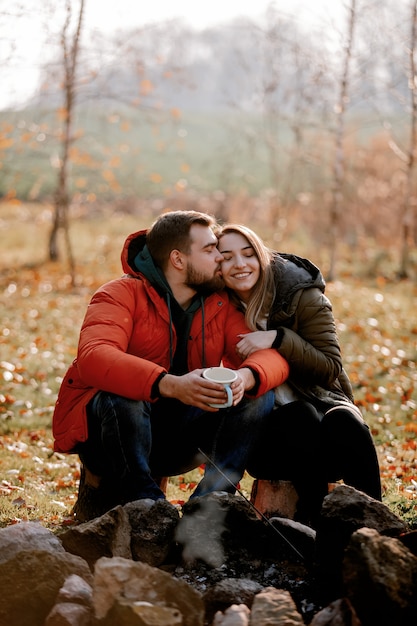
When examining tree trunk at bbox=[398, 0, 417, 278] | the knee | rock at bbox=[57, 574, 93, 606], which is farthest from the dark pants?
tree trunk at bbox=[398, 0, 417, 278]

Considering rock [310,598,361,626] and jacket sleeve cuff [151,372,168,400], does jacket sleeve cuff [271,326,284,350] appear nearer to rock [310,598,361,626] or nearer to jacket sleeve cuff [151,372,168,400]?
jacket sleeve cuff [151,372,168,400]

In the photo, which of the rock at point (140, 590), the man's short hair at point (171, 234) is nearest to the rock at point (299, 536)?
the rock at point (140, 590)

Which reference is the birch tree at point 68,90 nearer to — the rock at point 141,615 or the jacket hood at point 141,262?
the jacket hood at point 141,262

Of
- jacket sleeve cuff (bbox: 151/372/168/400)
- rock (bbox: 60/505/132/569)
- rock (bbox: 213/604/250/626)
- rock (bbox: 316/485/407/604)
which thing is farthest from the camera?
jacket sleeve cuff (bbox: 151/372/168/400)

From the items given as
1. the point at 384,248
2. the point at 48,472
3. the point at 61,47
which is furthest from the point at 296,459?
the point at 384,248

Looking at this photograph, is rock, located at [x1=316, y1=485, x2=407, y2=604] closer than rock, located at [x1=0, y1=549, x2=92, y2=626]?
No

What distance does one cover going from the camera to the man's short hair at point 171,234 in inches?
152

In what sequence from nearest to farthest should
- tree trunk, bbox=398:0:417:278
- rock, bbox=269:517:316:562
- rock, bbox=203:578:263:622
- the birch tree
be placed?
1. rock, bbox=203:578:263:622
2. rock, bbox=269:517:316:562
3. the birch tree
4. tree trunk, bbox=398:0:417:278

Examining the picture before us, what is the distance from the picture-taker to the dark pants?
337 cm

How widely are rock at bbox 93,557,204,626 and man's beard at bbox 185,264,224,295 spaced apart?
5.73ft

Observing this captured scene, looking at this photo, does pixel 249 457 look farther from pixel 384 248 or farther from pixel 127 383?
pixel 384 248

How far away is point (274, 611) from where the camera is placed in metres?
2.38

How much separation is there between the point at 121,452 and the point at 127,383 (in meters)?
0.33

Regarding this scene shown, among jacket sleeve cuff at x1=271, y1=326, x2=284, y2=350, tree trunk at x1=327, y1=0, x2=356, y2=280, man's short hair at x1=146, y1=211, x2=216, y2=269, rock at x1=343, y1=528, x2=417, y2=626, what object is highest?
tree trunk at x1=327, y1=0, x2=356, y2=280
